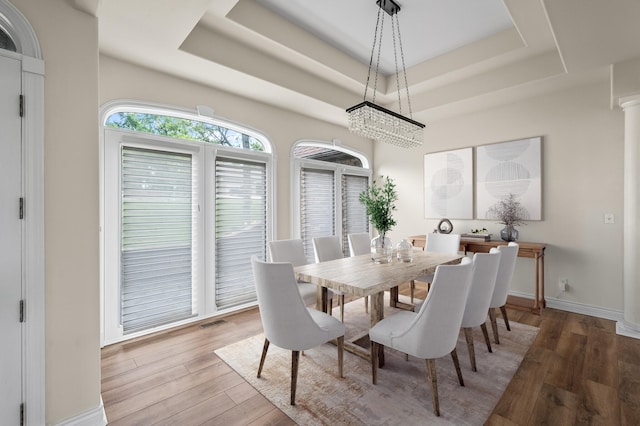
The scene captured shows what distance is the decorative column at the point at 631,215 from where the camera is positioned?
293 cm

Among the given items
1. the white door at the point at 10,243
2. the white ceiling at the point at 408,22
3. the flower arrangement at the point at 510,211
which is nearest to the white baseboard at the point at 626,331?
the flower arrangement at the point at 510,211

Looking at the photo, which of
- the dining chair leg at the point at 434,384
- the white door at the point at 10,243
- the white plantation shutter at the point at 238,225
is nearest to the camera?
the white door at the point at 10,243

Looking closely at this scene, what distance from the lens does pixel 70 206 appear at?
176 cm

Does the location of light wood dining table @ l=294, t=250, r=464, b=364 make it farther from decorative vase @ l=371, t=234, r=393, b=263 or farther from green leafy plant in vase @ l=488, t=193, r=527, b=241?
green leafy plant in vase @ l=488, t=193, r=527, b=241

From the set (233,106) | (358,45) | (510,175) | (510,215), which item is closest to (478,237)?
(510,215)

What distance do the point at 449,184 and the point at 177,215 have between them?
391 centimetres

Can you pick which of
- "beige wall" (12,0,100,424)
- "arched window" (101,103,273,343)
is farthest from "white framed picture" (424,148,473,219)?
"beige wall" (12,0,100,424)

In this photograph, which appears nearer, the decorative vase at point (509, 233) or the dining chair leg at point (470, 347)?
the dining chair leg at point (470, 347)

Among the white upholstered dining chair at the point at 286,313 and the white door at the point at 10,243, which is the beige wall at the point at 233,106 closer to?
the white door at the point at 10,243

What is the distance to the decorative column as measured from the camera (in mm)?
2934

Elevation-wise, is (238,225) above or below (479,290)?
above

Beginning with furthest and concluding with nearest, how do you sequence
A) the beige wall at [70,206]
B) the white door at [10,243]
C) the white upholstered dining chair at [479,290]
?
1. the white upholstered dining chair at [479,290]
2. the beige wall at [70,206]
3. the white door at [10,243]

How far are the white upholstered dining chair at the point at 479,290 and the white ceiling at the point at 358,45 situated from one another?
1.86 metres

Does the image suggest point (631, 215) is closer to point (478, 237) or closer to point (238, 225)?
point (478, 237)
